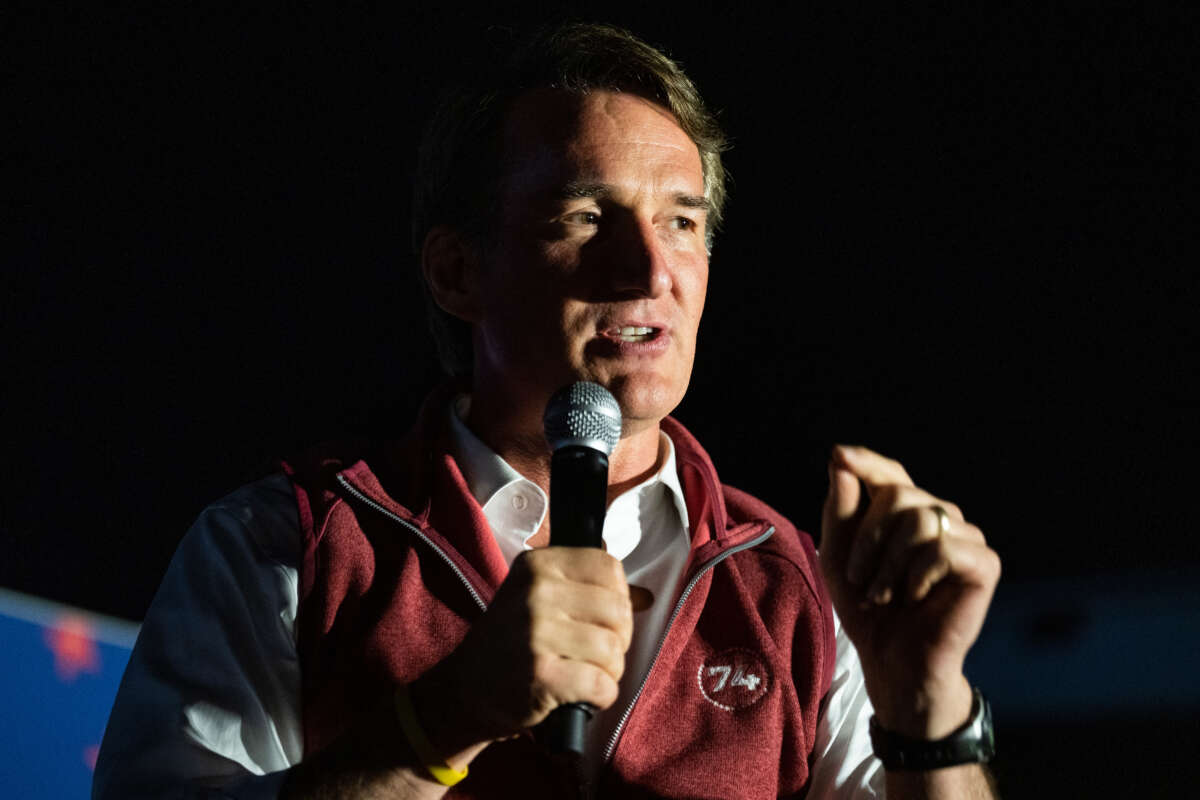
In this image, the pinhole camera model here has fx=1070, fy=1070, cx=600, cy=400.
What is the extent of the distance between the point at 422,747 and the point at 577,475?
0.36 meters

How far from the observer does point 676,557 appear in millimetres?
1792

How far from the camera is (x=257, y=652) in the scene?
59.6 inches

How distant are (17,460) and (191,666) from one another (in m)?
0.96

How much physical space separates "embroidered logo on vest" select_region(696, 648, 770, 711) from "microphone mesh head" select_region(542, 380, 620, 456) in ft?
1.80

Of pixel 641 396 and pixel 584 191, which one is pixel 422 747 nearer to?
pixel 641 396

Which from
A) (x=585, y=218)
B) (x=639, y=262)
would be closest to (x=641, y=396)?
(x=639, y=262)

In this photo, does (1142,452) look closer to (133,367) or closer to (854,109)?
(854,109)

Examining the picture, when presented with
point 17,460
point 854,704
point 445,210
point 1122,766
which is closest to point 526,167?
point 445,210

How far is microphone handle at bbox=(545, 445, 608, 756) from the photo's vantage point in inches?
45.7

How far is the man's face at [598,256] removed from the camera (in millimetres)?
1671

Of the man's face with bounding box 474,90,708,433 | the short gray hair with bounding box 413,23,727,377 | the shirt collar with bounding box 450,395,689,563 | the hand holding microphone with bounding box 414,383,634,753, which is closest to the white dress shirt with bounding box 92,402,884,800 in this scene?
the shirt collar with bounding box 450,395,689,563

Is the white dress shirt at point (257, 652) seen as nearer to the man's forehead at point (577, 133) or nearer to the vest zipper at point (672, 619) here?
the vest zipper at point (672, 619)

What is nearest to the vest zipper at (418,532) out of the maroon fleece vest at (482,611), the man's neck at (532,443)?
the maroon fleece vest at (482,611)

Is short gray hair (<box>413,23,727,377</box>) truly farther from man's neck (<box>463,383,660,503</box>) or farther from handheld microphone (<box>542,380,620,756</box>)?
handheld microphone (<box>542,380,620,756</box>)
